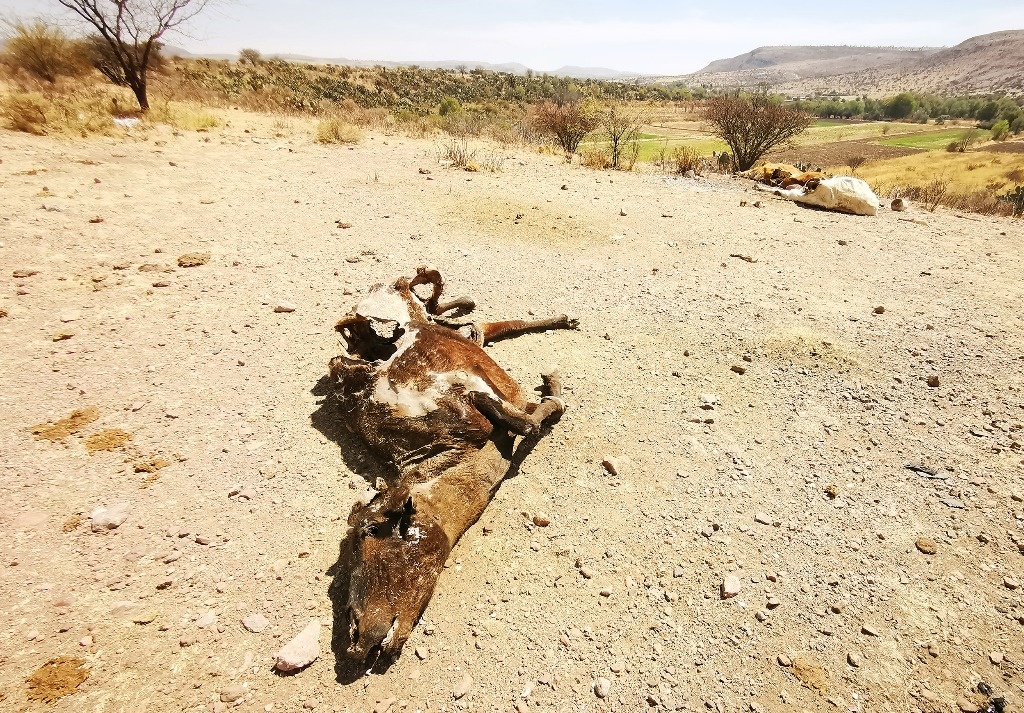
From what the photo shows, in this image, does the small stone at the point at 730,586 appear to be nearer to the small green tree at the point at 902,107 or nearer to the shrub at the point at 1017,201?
the shrub at the point at 1017,201

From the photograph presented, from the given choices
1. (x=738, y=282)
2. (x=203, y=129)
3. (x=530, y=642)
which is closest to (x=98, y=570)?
(x=530, y=642)

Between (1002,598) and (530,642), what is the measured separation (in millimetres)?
2539

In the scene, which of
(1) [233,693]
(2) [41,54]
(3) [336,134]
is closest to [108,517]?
(1) [233,693]

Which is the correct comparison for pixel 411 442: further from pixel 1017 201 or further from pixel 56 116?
pixel 1017 201

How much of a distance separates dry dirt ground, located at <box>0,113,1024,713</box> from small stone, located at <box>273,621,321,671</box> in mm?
49

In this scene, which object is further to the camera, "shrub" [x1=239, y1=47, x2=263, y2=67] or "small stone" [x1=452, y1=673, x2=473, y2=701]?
"shrub" [x1=239, y1=47, x2=263, y2=67]

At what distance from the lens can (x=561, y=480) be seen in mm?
3268

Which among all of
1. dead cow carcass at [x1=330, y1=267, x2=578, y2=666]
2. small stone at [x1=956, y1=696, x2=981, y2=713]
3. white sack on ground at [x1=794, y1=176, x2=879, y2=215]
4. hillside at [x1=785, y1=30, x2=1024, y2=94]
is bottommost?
small stone at [x1=956, y1=696, x2=981, y2=713]

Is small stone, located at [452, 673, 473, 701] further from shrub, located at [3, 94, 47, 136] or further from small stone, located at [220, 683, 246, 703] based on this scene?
shrub, located at [3, 94, 47, 136]

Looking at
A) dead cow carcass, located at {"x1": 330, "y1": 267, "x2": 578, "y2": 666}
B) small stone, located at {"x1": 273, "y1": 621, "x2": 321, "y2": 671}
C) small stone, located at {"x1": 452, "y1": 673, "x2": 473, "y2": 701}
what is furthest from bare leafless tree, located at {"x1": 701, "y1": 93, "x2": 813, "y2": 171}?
small stone, located at {"x1": 273, "y1": 621, "x2": 321, "y2": 671}

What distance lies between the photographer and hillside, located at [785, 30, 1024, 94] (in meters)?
82.9

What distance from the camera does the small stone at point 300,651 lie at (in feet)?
7.25

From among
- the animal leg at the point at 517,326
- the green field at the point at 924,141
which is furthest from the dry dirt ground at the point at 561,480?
the green field at the point at 924,141

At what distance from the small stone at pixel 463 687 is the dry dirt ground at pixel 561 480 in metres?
0.02
